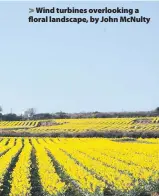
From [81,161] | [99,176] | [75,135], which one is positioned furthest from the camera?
[75,135]

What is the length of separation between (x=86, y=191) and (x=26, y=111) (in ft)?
523

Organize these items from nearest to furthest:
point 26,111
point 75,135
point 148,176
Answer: point 148,176 < point 75,135 < point 26,111

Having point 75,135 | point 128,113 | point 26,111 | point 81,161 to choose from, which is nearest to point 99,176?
point 81,161

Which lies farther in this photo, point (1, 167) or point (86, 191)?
point (1, 167)

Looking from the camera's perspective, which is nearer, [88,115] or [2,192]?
[2,192]

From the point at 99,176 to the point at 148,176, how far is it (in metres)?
1.94

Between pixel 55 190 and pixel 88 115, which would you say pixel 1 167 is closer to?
pixel 55 190

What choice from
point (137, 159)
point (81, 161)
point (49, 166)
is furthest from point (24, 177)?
point (137, 159)

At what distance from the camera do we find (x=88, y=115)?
347ft

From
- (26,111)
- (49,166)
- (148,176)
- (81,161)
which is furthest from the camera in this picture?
(26,111)

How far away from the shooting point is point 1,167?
67.6 feet

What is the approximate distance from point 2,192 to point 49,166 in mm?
4316

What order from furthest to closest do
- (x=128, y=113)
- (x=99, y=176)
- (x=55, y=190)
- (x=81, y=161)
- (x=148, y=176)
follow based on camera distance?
(x=128, y=113) < (x=81, y=161) < (x=99, y=176) < (x=148, y=176) < (x=55, y=190)

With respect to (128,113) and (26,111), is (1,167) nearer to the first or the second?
(128,113)
